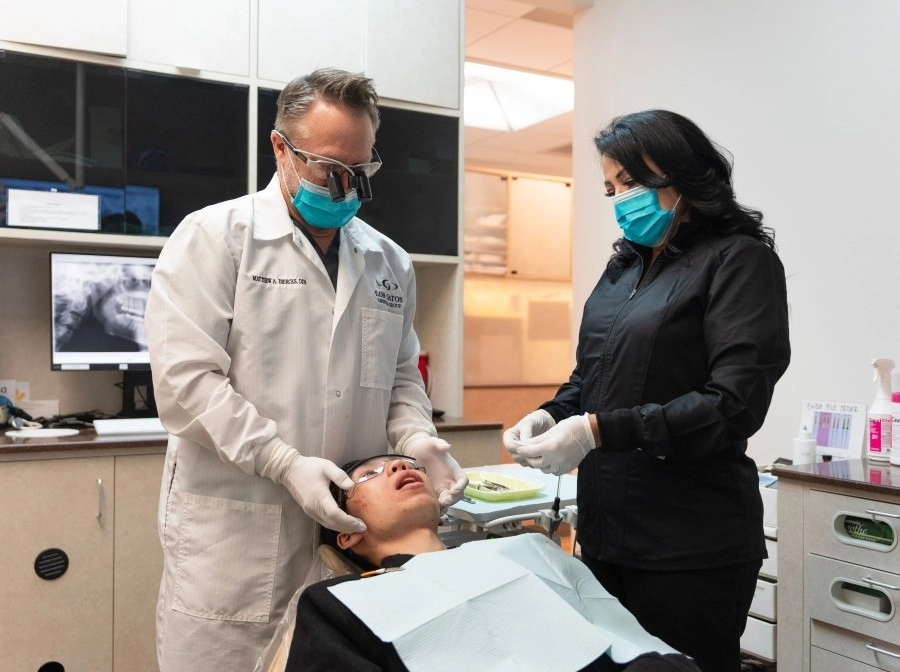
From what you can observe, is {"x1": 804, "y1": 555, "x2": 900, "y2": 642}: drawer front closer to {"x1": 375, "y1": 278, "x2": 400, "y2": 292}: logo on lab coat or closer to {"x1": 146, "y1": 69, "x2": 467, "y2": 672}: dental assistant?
{"x1": 146, "y1": 69, "x2": 467, "y2": 672}: dental assistant

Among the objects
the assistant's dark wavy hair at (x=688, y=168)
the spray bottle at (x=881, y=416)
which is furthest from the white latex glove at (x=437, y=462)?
the spray bottle at (x=881, y=416)

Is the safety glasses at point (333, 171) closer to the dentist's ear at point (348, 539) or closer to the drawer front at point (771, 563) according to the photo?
the dentist's ear at point (348, 539)

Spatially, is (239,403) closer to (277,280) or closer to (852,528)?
(277,280)

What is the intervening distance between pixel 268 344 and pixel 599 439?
63cm

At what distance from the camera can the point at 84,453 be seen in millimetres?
2232

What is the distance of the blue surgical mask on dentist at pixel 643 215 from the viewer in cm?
146

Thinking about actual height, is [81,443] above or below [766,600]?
above

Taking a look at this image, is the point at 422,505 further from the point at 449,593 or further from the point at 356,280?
the point at 356,280

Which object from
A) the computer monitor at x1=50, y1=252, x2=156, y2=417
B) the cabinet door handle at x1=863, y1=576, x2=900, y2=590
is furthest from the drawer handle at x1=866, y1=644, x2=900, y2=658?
the computer monitor at x1=50, y1=252, x2=156, y2=417

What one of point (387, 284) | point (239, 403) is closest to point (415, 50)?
point (387, 284)

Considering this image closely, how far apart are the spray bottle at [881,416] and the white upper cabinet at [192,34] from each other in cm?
226

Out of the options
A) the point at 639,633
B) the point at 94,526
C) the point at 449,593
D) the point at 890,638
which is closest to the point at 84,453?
the point at 94,526

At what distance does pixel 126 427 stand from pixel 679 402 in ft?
5.95

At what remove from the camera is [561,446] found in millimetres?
1375
